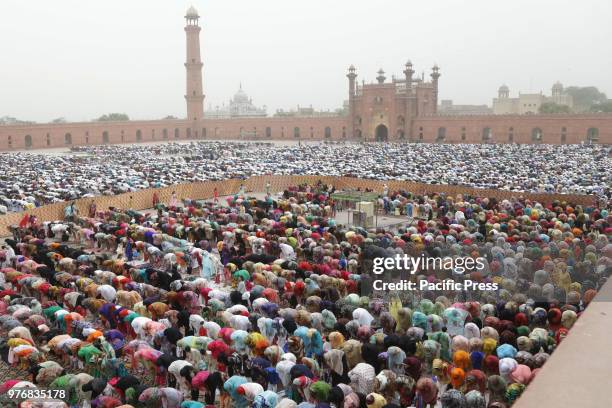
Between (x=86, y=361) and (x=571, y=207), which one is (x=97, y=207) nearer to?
(x=86, y=361)

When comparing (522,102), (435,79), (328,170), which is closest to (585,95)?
(522,102)

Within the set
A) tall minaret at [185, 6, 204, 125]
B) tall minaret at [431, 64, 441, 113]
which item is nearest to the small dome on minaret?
tall minaret at [185, 6, 204, 125]

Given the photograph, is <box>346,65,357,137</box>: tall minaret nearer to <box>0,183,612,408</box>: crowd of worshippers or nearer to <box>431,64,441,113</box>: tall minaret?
<box>431,64,441,113</box>: tall minaret

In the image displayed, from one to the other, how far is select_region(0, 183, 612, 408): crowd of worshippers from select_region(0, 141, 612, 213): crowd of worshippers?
966 cm

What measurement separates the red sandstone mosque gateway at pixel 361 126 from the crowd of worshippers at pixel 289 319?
45.1 metres

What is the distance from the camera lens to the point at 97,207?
19.7 metres

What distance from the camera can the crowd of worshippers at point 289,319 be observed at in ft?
22.4

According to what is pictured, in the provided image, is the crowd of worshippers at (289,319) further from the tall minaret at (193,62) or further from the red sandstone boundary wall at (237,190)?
the tall minaret at (193,62)

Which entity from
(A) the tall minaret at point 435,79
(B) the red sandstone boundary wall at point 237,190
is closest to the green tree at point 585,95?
(A) the tall minaret at point 435,79

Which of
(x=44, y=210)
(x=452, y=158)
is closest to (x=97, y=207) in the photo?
(x=44, y=210)

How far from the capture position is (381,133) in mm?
62219

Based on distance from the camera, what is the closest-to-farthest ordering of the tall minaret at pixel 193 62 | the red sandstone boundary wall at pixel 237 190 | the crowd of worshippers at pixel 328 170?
the red sandstone boundary wall at pixel 237 190, the crowd of worshippers at pixel 328 170, the tall minaret at pixel 193 62

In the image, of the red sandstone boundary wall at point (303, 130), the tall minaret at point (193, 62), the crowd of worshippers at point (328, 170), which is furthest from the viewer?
the tall minaret at point (193, 62)

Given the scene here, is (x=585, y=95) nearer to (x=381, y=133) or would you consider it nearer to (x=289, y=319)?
(x=381, y=133)
